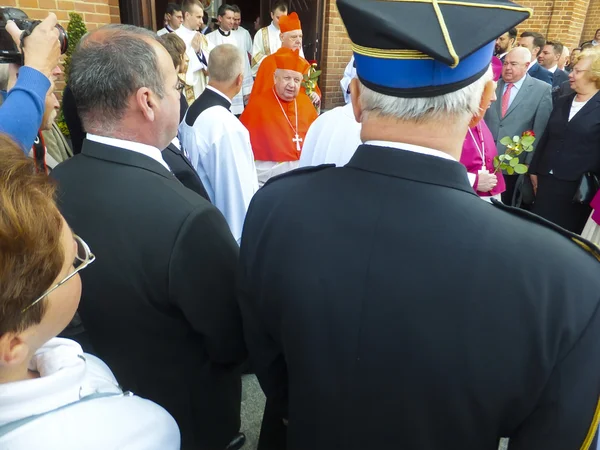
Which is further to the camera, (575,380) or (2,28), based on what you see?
(2,28)

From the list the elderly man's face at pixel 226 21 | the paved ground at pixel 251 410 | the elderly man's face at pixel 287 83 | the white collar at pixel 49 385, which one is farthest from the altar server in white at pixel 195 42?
the white collar at pixel 49 385

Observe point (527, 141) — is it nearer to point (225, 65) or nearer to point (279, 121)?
point (279, 121)

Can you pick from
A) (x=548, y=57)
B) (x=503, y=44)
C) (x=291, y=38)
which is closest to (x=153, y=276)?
(x=291, y=38)

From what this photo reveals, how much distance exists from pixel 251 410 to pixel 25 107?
5.97 ft

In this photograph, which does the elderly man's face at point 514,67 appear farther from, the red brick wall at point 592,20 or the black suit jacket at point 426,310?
the red brick wall at point 592,20

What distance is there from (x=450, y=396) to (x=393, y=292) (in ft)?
0.79

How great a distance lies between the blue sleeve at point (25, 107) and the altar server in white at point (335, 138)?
5.07 ft

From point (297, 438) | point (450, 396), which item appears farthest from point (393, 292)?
point (297, 438)

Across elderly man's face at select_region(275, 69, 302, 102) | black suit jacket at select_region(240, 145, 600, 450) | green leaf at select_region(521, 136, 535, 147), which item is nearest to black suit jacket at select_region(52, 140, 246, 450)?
black suit jacket at select_region(240, 145, 600, 450)

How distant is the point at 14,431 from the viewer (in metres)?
0.68

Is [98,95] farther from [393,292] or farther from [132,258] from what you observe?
[393,292]

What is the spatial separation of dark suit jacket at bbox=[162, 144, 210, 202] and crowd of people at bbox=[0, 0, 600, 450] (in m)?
0.61

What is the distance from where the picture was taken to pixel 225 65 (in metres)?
2.96

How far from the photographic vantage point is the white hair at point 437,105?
0.90 metres
